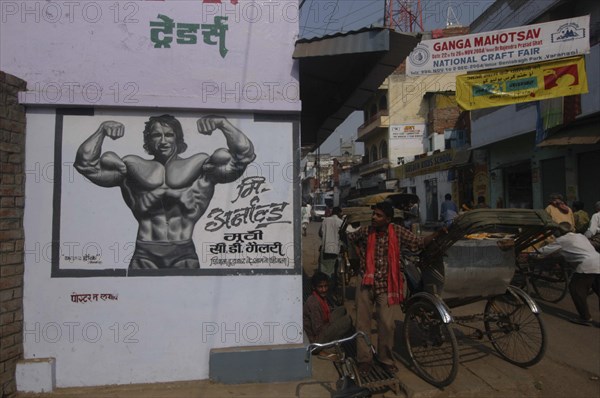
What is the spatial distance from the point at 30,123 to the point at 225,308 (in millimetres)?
2438

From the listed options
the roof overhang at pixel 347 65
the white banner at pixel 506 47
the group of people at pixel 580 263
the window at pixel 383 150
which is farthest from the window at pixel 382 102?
the group of people at pixel 580 263

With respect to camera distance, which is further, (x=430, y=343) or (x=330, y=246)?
(x=330, y=246)

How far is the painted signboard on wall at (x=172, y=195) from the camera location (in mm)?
4199

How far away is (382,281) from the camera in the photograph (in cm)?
445

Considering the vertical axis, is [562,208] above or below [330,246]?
above

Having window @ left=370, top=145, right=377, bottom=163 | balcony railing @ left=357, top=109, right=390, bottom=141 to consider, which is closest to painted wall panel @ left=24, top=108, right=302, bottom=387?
balcony railing @ left=357, top=109, right=390, bottom=141

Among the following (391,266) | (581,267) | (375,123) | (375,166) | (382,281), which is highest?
(375,123)

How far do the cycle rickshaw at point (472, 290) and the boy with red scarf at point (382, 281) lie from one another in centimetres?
27

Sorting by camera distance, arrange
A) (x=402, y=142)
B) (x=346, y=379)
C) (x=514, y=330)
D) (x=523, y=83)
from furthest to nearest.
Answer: (x=402, y=142)
(x=523, y=83)
(x=514, y=330)
(x=346, y=379)

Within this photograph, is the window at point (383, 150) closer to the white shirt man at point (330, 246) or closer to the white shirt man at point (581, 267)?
the white shirt man at point (330, 246)

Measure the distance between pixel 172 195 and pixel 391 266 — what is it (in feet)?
7.15

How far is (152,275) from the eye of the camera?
13.9ft

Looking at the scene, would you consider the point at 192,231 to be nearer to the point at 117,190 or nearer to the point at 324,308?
the point at 117,190

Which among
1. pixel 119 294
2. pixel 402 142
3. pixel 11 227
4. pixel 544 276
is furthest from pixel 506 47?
pixel 402 142
